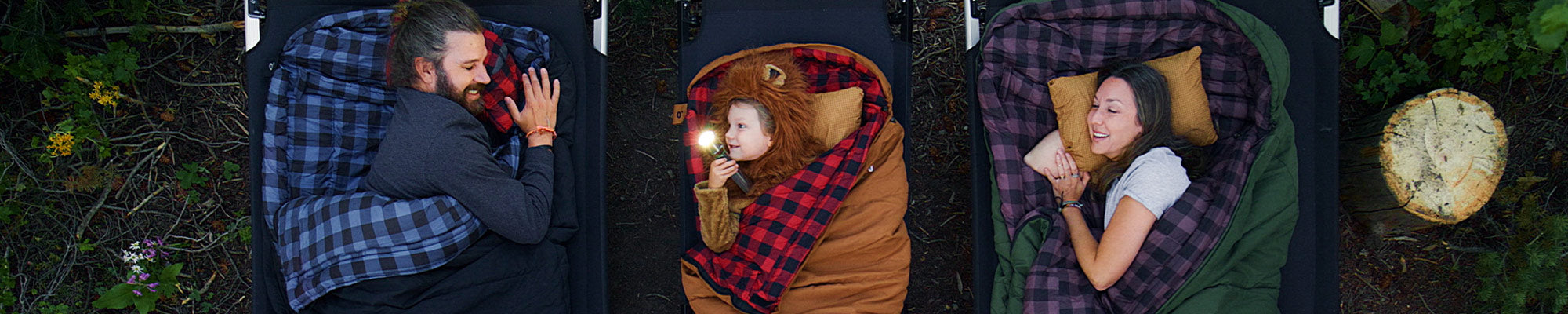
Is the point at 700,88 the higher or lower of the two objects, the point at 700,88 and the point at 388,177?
the higher

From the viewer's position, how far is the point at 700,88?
2785 mm

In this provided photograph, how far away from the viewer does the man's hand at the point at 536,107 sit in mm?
2693

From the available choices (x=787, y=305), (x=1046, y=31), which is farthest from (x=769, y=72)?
(x=1046, y=31)

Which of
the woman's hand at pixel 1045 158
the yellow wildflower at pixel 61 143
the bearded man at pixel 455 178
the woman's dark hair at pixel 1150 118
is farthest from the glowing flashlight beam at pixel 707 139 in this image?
the yellow wildflower at pixel 61 143

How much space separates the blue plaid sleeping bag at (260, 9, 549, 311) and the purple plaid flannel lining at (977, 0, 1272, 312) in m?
1.56

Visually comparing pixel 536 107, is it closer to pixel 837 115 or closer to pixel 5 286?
pixel 837 115

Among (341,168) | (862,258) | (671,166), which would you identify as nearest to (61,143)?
(341,168)


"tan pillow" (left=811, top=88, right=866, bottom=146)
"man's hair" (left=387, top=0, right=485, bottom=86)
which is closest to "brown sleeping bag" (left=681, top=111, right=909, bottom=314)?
"tan pillow" (left=811, top=88, right=866, bottom=146)

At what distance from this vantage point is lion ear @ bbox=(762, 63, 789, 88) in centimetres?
259

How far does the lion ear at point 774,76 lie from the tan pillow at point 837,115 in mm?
166

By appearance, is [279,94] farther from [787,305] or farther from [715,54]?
[787,305]

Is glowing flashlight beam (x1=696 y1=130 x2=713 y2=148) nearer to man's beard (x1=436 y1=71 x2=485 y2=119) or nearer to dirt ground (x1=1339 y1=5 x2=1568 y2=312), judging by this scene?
man's beard (x1=436 y1=71 x2=485 y2=119)

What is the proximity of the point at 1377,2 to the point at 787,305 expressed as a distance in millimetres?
2453

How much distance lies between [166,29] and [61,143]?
56cm
